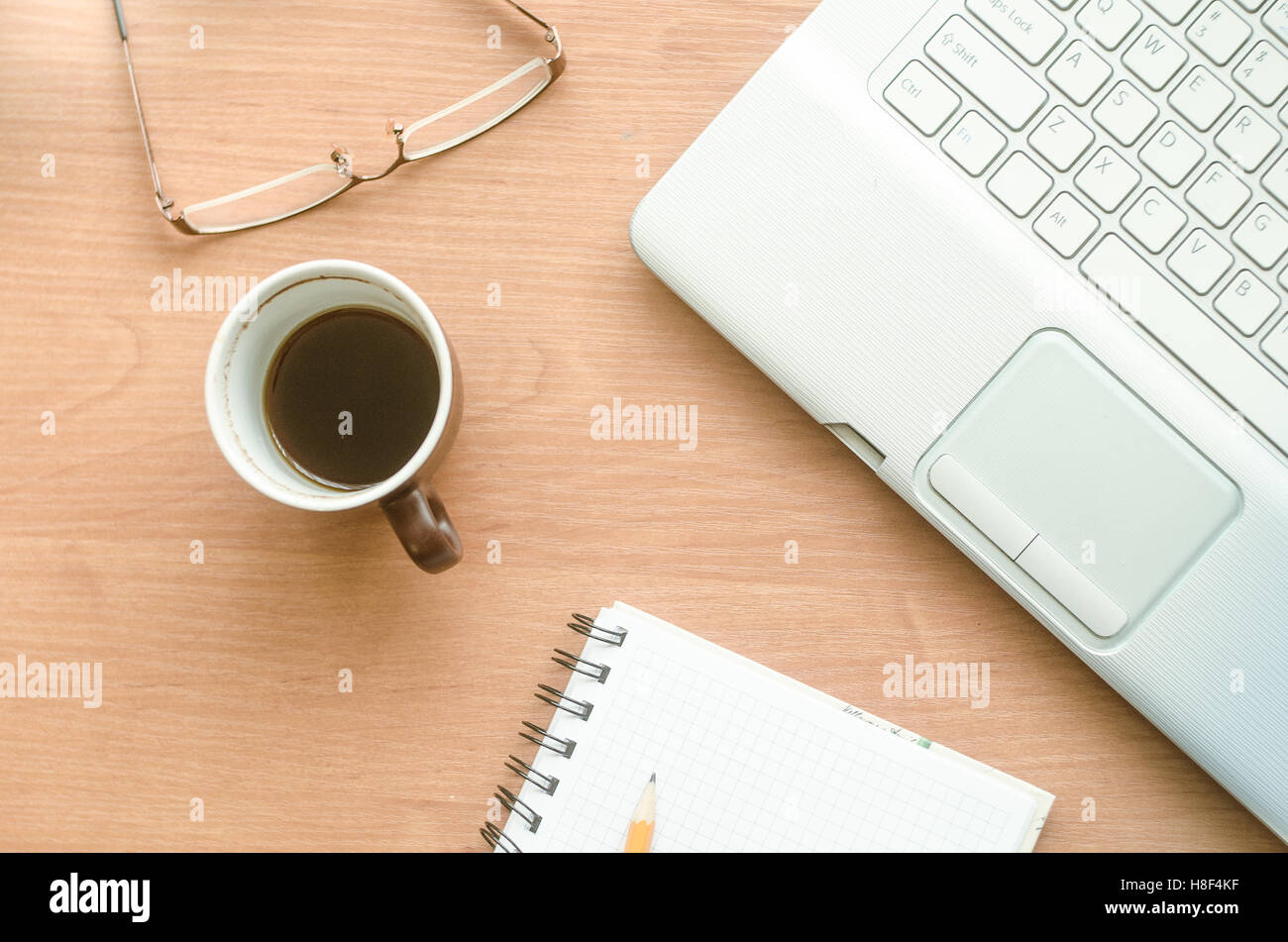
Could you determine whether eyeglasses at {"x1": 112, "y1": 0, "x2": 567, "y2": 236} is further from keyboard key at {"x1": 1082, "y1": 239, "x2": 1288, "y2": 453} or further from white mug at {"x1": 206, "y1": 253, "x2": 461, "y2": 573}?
keyboard key at {"x1": 1082, "y1": 239, "x2": 1288, "y2": 453}

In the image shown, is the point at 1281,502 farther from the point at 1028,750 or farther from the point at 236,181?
the point at 236,181

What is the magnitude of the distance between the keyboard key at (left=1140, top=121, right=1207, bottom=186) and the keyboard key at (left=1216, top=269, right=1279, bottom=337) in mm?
65

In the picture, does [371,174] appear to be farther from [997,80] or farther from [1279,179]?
[1279,179]

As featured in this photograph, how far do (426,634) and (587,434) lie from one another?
168 millimetres

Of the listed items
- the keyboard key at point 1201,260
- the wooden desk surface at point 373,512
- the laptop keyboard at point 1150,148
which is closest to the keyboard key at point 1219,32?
the laptop keyboard at point 1150,148

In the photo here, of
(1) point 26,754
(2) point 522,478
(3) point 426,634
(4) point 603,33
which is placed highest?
(4) point 603,33

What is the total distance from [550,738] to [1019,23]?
0.51 meters

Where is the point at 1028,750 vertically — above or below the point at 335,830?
above

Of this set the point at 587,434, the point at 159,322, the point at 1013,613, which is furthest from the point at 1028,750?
the point at 159,322

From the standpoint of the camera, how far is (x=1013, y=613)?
0.57 metres

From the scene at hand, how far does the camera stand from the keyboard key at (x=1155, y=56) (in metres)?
0.50

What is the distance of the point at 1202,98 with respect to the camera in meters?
0.50

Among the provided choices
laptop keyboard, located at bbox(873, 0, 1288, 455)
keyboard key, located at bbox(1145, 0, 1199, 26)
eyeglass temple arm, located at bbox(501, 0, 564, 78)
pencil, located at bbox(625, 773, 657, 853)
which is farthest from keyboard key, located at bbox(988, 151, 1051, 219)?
pencil, located at bbox(625, 773, 657, 853)

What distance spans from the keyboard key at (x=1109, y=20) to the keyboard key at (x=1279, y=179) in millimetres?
111
